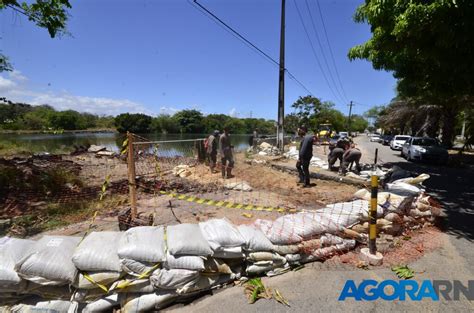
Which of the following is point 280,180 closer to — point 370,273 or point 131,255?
point 370,273

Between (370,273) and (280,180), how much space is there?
547 cm

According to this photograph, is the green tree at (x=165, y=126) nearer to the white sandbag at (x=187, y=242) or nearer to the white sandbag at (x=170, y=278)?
the white sandbag at (x=187, y=242)

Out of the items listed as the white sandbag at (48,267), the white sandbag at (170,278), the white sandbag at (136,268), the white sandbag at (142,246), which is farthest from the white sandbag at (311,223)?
the white sandbag at (48,267)

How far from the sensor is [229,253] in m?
2.79

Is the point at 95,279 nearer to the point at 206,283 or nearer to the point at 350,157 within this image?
the point at 206,283

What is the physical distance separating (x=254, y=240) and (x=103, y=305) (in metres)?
1.75

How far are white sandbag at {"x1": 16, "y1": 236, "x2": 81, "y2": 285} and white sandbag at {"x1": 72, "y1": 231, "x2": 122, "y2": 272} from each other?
10 centimetres

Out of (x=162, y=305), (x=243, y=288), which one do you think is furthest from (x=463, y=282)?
(x=162, y=305)

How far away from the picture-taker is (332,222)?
3.48m

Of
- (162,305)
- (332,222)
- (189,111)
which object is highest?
(189,111)

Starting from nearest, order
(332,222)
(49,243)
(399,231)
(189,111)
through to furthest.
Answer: (49,243)
(332,222)
(399,231)
(189,111)

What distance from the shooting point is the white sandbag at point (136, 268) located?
2455mm

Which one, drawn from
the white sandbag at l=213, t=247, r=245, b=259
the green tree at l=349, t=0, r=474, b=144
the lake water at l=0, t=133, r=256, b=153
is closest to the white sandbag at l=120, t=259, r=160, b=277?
the white sandbag at l=213, t=247, r=245, b=259

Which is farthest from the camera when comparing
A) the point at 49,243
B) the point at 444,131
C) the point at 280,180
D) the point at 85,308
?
the point at 444,131
